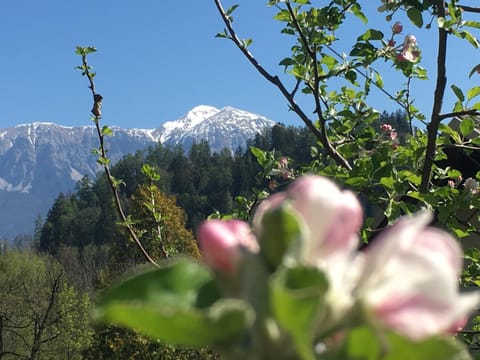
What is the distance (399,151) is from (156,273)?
288 cm

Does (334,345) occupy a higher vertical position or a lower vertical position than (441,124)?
lower

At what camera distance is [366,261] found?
15.1 inches

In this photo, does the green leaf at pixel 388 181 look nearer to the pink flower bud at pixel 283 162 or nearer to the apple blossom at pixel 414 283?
the pink flower bud at pixel 283 162

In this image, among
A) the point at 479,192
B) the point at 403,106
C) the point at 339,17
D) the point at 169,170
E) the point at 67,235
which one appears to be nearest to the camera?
the point at 479,192

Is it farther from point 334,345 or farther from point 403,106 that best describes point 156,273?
point 403,106

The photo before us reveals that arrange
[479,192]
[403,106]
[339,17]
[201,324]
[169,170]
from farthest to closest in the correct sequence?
[169,170], [403,106], [339,17], [479,192], [201,324]

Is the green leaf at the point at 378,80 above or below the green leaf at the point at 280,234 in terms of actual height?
above

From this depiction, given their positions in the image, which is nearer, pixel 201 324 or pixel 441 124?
pixel 201 324

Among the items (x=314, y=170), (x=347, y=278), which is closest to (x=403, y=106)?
(x=314, y=170)

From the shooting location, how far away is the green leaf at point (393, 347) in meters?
0.33

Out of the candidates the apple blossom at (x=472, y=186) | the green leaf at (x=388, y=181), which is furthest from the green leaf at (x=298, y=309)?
the apple blossom at (x=472, y=186)

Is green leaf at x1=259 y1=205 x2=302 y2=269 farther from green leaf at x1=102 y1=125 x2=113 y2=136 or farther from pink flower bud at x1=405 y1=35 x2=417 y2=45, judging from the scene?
green leaf at x1=102 y1=125 x2=113 y2=136

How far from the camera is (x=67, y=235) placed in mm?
63094

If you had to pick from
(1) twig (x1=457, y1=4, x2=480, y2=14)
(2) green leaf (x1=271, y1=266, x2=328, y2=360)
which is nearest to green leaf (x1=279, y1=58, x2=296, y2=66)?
(1) twig (x1=457, y1=4, x2=480, y2=14)
